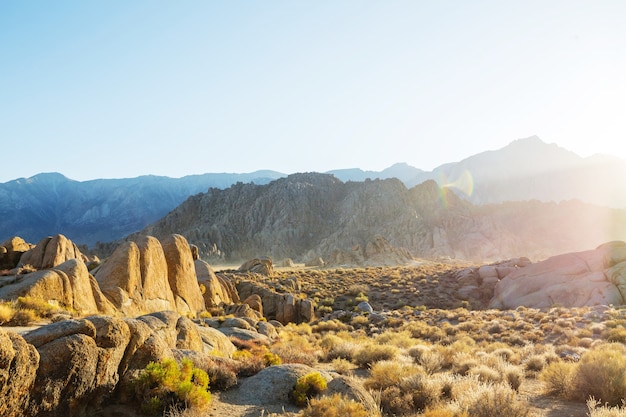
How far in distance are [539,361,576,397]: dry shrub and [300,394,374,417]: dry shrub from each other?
243 inches

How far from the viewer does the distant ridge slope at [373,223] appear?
12481cm

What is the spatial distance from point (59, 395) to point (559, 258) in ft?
153

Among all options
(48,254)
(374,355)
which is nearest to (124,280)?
(48,254)

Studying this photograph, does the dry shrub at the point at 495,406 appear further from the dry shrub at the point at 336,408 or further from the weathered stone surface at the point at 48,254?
the weathered stone surface at the point at 48,254

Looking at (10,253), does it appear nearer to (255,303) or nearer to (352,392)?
(255,303)

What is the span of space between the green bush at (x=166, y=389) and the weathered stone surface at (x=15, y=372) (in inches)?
81.5

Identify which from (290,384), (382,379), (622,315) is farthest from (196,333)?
(622,315)

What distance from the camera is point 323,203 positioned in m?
156

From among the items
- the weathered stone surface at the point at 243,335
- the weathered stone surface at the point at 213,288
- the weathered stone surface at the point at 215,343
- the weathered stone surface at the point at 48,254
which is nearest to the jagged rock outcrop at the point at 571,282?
the weathered stone surface at the point at 213,288

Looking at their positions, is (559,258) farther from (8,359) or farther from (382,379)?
(8,359)

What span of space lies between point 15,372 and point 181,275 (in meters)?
18.5

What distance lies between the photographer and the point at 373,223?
13688 cm

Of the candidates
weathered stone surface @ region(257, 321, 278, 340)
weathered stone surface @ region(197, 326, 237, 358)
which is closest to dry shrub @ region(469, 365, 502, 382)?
weathered stone surface @ region(197, 326, 237, 358)

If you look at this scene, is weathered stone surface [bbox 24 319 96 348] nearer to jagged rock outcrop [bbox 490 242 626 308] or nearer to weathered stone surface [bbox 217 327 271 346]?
weathered stone surface [bbox 217 327 271 346]
